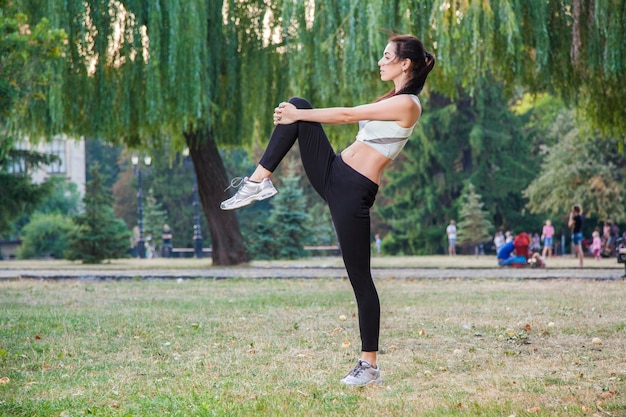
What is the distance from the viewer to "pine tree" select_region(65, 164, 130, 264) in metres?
33.9

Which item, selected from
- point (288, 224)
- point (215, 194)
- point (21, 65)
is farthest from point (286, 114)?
point (288, 224)

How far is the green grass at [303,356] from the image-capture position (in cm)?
491

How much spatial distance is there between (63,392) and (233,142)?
17849mm

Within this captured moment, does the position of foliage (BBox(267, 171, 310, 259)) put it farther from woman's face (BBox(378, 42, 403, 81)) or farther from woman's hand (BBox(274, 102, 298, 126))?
woman's hand (BBox(274, 102, 298, 126))


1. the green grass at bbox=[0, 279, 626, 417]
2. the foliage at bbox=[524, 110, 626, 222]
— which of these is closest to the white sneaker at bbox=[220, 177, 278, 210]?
the green grass at bbox=[0, 279, 626, 417]

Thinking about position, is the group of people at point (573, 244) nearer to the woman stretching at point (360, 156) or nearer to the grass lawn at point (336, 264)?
the grass lawn at point (336, 264)

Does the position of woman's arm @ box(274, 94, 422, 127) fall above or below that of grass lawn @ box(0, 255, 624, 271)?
above

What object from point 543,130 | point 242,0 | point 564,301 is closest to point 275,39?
point 242,0

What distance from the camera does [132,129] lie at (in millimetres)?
21797

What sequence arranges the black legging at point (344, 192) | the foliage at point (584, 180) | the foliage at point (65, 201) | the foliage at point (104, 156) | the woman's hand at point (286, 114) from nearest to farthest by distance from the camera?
the woman's hand at point (286, 114)
the black legging at point (344, 192)
the foliage at point (584, 180)
the foliage at point (65, 201)
the foliage at point (104, 156)

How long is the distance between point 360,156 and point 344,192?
0.24 metres

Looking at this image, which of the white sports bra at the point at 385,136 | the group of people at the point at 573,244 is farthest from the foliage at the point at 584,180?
the white sports bra at the point at 385,136

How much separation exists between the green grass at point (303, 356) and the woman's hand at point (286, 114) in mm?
1579

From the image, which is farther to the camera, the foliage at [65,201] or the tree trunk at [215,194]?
the foliage at [65,201]
